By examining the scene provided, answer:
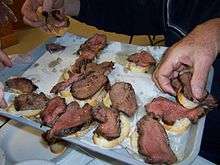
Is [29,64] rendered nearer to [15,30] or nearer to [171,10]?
[171,10]

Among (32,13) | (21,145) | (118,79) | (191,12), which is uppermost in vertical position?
(191,12)

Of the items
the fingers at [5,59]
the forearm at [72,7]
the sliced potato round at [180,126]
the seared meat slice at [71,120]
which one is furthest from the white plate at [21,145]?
the forearm at [72,7]

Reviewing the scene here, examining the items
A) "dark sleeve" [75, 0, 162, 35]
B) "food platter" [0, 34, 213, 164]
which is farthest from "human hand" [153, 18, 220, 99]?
"dark sleeve" [75, 0, 162, 35]

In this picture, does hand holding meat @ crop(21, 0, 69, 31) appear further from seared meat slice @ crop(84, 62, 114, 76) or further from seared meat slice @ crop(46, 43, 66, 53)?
seared meat slice @ crop(84, 62, 114, 76)

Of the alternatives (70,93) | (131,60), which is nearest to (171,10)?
(131,60)

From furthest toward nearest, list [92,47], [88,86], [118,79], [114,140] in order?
1. [92,47]
2. [118,79]
3. [88,86]
4. [114,140]

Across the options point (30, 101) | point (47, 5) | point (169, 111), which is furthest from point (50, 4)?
point (169, 111)

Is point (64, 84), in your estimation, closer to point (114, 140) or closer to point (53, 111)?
point (53, 111)
